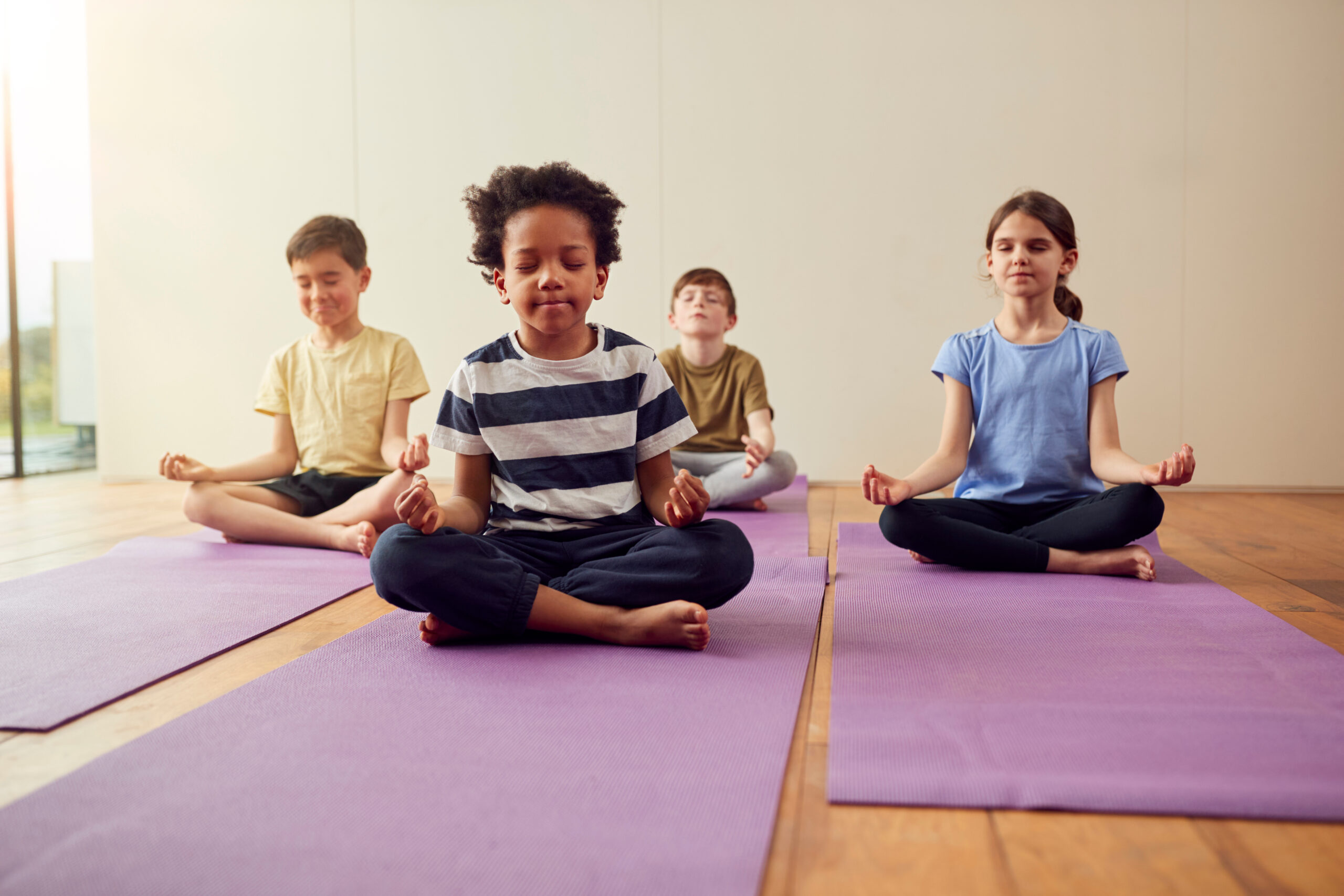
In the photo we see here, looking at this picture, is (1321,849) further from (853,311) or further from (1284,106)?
(1284,106)

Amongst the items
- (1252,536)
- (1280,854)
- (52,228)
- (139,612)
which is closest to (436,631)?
(139,612)

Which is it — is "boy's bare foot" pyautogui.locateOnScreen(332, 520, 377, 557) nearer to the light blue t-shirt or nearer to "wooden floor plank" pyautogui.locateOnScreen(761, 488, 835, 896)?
"wooden floor plank" pyautogui.locateOnScreen(761, 488, 835, 896)

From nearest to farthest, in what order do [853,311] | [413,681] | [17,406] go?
[413,681]
[853,311]
[17,406]

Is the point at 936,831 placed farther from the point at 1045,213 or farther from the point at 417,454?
the point at 1045,213

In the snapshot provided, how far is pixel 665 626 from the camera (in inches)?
52.6

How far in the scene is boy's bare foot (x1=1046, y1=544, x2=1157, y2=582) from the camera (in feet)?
6.00

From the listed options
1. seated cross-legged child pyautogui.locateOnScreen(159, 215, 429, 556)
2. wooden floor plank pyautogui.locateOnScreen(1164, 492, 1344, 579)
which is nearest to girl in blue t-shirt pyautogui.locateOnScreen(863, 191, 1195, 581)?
wooden floor plank pyautogui.locateOnScreen(1164, 492, 1344, 579)

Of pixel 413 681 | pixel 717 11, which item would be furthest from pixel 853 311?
pixel 413 681

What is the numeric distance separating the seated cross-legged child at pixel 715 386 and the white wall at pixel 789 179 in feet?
2.39

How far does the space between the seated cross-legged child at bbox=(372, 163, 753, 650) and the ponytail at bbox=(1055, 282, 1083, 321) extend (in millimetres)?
1100

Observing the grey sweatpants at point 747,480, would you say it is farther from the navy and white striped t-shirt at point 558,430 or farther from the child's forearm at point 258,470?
the navy and white striped t-shirt at point 558,430

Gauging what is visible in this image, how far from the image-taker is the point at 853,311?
3.69 metres

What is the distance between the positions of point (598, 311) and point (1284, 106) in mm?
2531

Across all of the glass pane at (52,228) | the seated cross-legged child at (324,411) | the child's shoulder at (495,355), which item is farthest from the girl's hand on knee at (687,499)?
the glass pane at (52,228)
